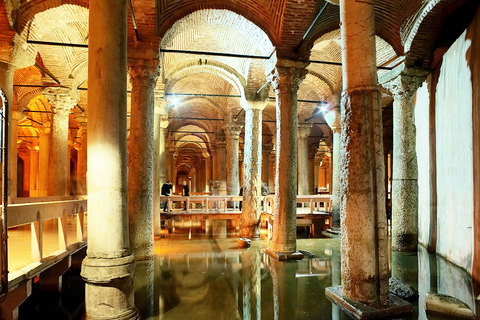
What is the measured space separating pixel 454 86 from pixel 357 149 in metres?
4.17

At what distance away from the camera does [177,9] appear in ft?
24.3

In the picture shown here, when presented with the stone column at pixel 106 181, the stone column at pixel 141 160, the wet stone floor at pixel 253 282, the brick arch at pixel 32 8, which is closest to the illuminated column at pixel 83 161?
the wet stone floor at pixel 253 282

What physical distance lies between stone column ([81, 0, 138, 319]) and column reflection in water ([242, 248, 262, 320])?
141 cm

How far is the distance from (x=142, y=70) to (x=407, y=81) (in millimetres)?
5971

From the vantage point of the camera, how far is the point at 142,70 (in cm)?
705

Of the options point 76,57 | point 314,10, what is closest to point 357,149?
point 314,10

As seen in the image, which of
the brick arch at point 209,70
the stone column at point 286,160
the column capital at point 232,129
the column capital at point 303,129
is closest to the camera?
the stone column at point 286,160

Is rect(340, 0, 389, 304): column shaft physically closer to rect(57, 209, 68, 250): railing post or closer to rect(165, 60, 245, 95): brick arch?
rect(57, 209, 68, 250): railing post

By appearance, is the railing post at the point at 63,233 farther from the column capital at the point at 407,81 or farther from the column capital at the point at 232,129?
the column capital at the point at 232,129

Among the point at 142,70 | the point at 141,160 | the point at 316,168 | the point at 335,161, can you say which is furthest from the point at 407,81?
the point at 316,168

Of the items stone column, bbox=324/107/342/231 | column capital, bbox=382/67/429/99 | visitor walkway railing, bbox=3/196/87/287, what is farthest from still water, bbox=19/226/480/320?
column capital, bbox=382/67/429/99

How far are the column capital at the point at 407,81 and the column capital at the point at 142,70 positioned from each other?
549cm

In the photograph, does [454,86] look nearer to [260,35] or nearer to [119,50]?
[260,35]

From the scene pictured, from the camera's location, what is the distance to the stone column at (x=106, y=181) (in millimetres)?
3662
